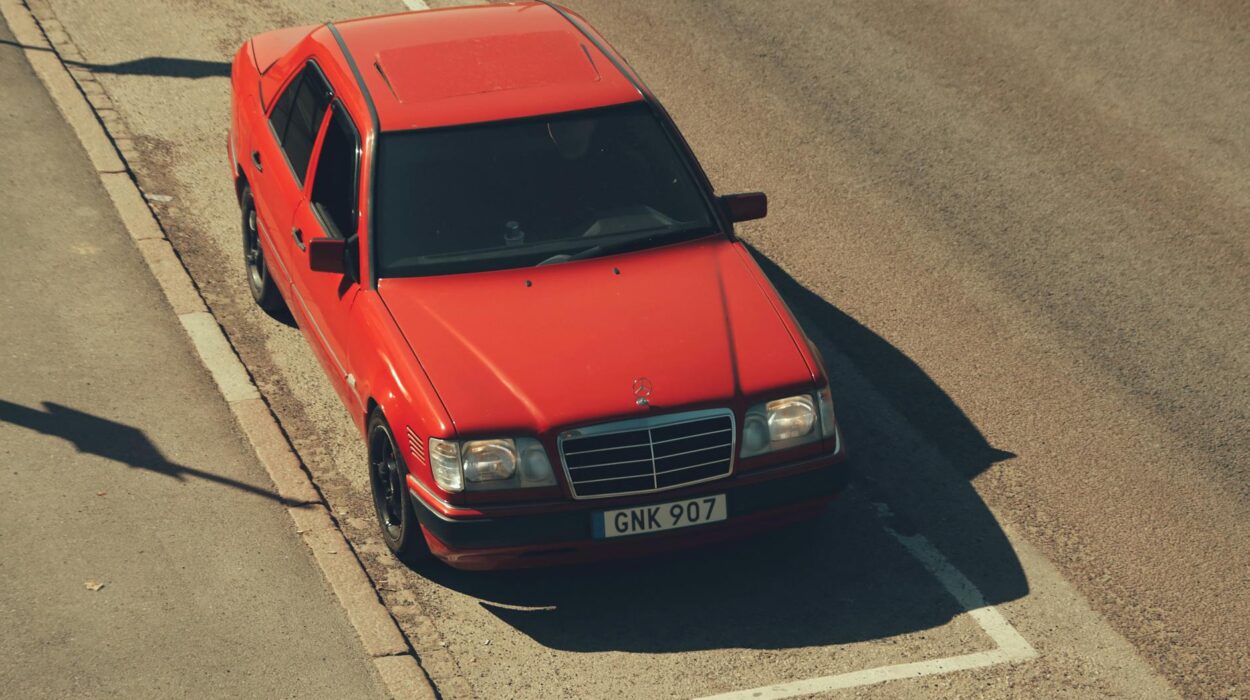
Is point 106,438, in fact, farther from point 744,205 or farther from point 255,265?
point 744,205

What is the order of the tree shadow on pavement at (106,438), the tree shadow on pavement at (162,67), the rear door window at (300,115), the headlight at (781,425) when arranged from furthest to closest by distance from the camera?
the tree shadow on pavement at (162,67) → the rear door window at (300,115) → the tree shadow on pavement at (106,438) → the headlight at (781,425)

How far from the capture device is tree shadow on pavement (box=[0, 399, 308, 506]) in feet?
25.4

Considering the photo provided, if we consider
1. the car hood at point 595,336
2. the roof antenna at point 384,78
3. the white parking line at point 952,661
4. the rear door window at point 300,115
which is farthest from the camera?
the rear door window at point 300,115

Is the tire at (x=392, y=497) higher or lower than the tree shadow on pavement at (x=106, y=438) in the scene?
higher

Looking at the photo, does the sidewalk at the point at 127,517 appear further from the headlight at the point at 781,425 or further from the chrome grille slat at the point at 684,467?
the headlight at the point at 781,425

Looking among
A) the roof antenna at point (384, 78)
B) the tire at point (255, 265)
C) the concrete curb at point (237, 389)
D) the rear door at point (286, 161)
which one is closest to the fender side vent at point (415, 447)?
the concrete curb at point (237, 389)

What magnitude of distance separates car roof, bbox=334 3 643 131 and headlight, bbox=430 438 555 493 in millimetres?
1962

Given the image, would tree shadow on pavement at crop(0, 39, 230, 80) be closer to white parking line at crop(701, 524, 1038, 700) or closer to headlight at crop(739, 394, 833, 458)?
headlight at crop(739, 394, 833, 458)

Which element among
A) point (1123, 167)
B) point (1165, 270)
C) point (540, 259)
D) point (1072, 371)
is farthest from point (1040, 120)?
point (540, 259)

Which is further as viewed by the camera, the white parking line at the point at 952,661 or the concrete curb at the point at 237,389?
the concrete curb at the point at 237,389

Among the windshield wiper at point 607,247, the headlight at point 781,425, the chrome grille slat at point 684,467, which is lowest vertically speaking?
the chrome grille slat at point 684,467

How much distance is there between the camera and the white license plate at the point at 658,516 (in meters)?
6.47

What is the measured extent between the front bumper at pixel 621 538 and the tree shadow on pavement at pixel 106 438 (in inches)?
54.2

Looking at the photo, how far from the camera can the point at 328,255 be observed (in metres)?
7.30
